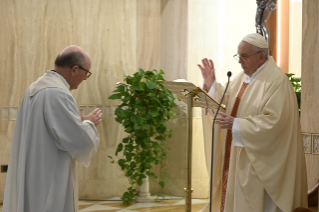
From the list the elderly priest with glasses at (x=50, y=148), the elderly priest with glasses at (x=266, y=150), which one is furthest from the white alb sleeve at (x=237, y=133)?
the elderly priest with glasses at (x=50, y=148)

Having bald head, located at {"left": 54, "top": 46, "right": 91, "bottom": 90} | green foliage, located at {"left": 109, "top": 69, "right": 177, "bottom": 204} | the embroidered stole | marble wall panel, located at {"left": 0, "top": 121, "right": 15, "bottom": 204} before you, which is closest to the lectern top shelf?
the embroidered stole

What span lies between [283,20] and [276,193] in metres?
3.62

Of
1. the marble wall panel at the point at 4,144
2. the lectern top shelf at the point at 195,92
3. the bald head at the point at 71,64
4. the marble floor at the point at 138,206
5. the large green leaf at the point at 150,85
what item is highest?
the large green leaf at the point at 150,85

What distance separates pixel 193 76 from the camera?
6.55m

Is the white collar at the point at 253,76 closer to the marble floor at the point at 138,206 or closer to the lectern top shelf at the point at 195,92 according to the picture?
the lectern top shelf at the point at 195,92

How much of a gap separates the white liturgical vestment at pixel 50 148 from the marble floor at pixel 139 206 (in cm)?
285

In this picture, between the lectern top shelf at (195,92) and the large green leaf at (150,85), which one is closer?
the lectern top shelf at (195,92)

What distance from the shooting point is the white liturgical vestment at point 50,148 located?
2.73 m

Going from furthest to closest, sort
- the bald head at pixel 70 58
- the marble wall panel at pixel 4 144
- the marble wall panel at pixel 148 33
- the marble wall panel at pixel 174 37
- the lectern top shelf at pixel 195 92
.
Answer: the marble wall panel at pixel 174 37 → the marble wall panel at pixel 148 33 → the marble wall panel at pixel 4 144 → the lectern top shelf at pixel 195 92 → the bald head at pixel 70 58

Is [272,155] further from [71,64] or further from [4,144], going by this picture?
[4,144]

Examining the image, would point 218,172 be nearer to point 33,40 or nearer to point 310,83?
point 310,83

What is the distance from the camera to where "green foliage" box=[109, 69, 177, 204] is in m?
5.61

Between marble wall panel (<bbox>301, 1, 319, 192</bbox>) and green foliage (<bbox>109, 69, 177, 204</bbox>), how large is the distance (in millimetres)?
2177

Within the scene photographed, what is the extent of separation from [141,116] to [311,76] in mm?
2571
